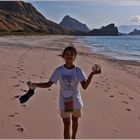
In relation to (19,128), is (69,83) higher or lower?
higher

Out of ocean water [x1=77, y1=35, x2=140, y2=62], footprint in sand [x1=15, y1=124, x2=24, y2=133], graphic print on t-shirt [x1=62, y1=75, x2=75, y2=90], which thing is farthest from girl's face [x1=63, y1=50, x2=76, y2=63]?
ocean water [x1=77, y1=35, x2=140, y2=62]

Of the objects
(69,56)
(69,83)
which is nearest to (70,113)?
(69,83)

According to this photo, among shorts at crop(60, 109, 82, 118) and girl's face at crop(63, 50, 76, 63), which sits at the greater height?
girl's face at crop(63, 50, 76, 63)

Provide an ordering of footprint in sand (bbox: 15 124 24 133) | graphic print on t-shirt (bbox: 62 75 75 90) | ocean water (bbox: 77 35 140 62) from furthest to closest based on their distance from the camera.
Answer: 1. ocean water (bbox: 77 35 140 62)
2. footprint in sand (bbox: 15 124 24 133)
3. graphic print on t-shirt (bbox: 62 75 75 90)

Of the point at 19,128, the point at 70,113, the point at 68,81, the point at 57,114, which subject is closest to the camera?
the point at 68,81

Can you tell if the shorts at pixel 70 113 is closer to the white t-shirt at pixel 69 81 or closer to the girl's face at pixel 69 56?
the white t-shirt at pixel 69 81

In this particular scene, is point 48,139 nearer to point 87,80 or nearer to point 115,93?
point 87,80

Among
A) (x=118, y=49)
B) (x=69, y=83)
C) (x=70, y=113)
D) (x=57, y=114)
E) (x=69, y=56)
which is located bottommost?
(x=118, y=49)

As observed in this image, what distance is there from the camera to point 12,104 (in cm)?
771

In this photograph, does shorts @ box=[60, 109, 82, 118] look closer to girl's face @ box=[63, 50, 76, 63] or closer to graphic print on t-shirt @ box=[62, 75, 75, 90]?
graphic print on t-shirt @ box=[62, 75, 75, 90]

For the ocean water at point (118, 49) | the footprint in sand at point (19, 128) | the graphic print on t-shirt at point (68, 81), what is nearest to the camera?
the graphic print on t-shirt at point (68, 81)

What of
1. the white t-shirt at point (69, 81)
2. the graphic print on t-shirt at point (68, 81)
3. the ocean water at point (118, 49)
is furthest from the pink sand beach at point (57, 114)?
the ocean water at point (118, 49)

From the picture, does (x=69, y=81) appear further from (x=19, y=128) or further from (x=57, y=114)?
(x=57, y=114)

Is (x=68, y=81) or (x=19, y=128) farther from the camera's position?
(x=19, y=128)
